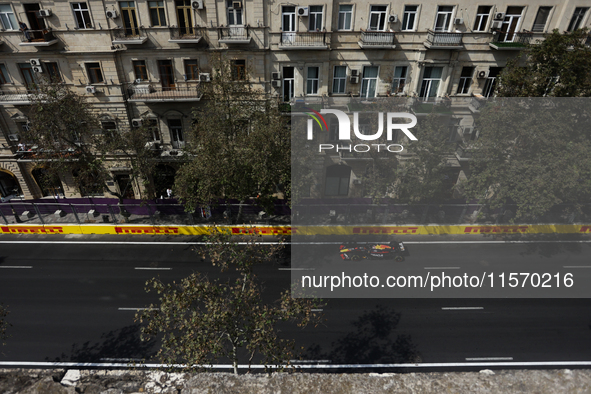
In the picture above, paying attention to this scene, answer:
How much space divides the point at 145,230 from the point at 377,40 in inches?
1001

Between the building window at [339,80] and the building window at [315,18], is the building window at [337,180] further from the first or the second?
the building window at [315,18]

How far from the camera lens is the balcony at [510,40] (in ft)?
89.8

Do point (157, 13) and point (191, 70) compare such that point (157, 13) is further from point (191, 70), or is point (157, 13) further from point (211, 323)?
point (211, 323)

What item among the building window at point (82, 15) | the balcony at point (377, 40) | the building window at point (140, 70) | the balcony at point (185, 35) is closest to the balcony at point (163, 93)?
the building window at point (140, 70)

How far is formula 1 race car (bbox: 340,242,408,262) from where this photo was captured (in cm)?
2542

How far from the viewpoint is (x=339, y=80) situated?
96.9 feet

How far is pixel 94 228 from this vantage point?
2878cm

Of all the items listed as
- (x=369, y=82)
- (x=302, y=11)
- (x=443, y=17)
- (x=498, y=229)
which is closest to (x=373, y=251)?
(x=498, y=229)

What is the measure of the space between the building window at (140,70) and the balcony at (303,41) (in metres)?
12.2

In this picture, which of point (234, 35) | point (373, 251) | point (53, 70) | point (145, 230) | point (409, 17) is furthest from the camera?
→ point (145, 230)

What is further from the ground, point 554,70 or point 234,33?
point 234,33

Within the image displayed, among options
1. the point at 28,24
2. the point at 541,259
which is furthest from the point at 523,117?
the point at 28,24

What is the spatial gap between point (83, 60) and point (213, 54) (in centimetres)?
1153

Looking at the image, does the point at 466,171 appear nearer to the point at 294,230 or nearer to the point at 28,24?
the point at 294,230
